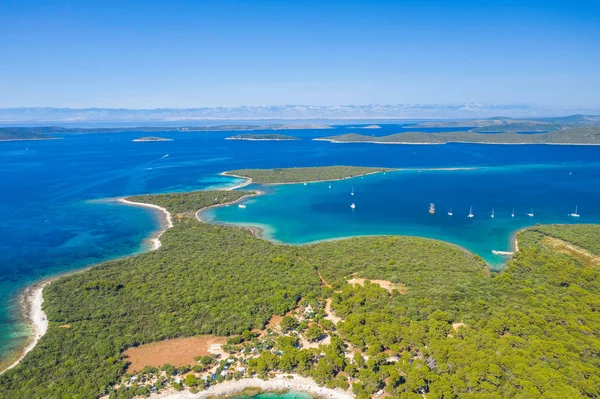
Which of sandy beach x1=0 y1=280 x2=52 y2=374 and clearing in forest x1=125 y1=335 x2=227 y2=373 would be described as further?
sandy beach x1=0 y1=280 x2=52 y2=374

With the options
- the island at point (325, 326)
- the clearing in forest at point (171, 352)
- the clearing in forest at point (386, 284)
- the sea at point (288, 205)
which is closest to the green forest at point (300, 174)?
the sea at point (288, 205)

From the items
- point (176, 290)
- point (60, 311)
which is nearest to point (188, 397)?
point (176, 290)

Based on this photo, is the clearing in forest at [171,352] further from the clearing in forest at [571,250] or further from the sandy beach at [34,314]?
the clearing in forest at [571,250]

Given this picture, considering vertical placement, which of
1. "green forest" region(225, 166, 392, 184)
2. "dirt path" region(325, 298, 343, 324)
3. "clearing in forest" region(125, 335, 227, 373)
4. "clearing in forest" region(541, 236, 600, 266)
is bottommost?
"clearing in forest" region(125, 335, 227, 373)

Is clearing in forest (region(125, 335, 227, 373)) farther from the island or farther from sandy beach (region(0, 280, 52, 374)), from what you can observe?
sandy beach (region(0, 280, 52, 374))

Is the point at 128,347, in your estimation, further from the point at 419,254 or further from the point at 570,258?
the point at 570,258

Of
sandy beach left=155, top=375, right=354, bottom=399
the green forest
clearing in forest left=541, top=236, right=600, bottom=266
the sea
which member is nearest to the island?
sandy beach left=155, top=375, right=354, bottom=399
